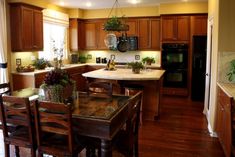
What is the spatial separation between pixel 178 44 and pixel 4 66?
4.62 metres

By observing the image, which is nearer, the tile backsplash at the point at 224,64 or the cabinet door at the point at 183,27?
the tile backsplash at the point at 224,64

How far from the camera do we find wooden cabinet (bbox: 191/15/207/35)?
22.1ft

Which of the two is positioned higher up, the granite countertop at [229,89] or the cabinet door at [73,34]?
the cabinet door at [73,34]

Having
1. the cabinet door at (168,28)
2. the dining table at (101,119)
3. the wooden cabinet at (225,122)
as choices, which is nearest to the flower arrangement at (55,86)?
the dining table at (101,119)

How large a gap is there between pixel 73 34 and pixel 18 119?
5818 mm

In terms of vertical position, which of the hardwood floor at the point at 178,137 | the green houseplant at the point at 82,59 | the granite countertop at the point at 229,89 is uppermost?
the green houseplant at the point at 82,59

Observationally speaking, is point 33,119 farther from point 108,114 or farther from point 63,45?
point 63,45

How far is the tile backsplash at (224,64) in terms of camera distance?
380 cm

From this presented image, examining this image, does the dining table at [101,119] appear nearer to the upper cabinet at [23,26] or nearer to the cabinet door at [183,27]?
the upper cabinet at [23,26]

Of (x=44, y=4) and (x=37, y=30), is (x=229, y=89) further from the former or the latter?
(x=44, y=4)

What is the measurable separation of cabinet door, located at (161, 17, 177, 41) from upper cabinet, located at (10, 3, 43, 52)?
355cm

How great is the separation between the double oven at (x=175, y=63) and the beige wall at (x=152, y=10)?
981 mm

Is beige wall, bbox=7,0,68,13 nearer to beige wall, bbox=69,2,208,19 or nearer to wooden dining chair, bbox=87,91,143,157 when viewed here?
beige wall, bbox=69,2,208,19

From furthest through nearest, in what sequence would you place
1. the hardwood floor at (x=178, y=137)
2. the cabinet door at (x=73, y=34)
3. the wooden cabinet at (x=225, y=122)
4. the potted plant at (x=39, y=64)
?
the cabinet door at (x=73, y=34) → the potted plant at (x=39, y=64) → the hardwood floor at (x=178, y=137) → the wooden cabinet at (x=225, y=122)
